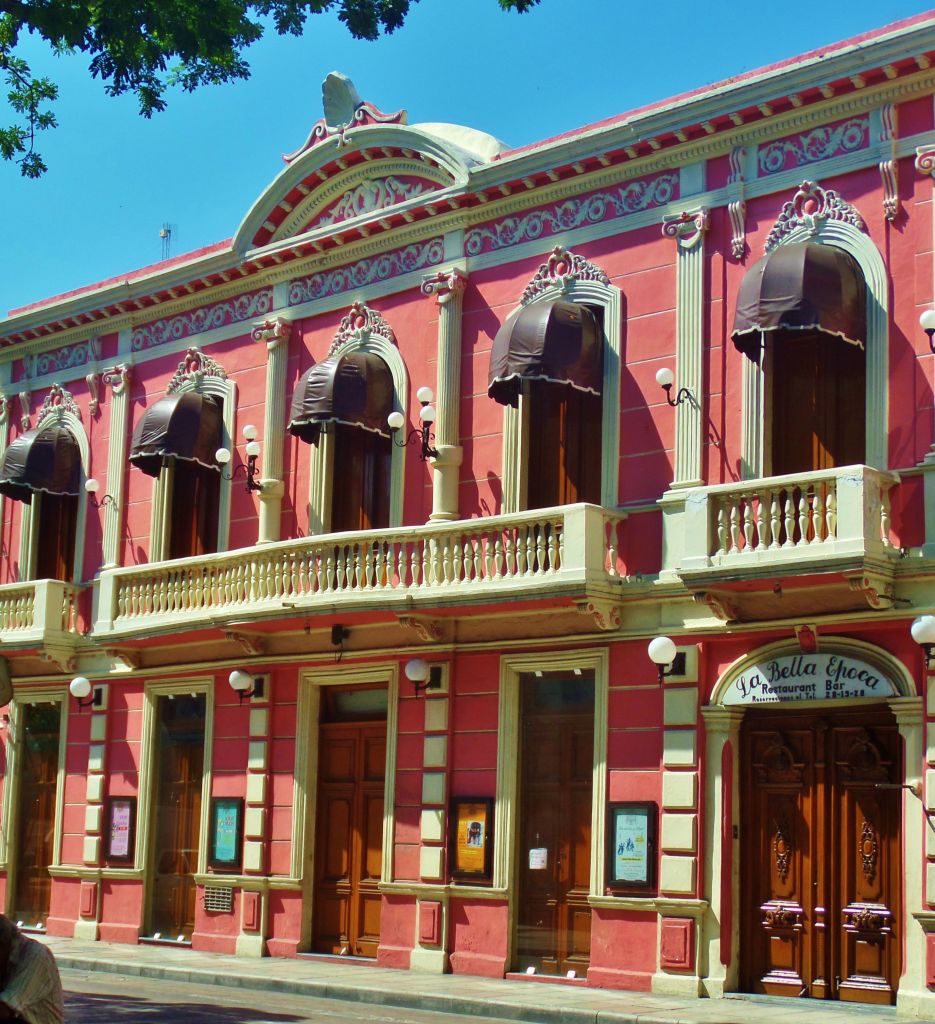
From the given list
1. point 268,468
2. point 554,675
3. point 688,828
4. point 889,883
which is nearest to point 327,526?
point 268,468

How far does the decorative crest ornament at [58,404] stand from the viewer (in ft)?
90.6

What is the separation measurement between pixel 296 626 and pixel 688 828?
20.5ft

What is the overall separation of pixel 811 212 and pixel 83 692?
1271 centimetres

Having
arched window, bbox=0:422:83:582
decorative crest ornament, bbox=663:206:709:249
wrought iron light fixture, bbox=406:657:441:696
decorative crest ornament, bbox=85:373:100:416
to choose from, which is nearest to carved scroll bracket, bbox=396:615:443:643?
wrought iron light fixture, bbox=406:657:441:696

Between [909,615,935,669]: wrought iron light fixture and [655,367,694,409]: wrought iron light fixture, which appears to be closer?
[909,615,935,669]: wrought iron light fixture

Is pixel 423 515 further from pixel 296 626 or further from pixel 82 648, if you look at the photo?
pixel 82 648

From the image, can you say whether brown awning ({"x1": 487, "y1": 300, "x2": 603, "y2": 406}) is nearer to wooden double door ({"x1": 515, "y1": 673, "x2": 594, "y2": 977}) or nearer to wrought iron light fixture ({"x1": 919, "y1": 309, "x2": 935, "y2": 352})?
wooden double door ({"x1": 515, "y1": 673, "x2": 594, "y2": 977})

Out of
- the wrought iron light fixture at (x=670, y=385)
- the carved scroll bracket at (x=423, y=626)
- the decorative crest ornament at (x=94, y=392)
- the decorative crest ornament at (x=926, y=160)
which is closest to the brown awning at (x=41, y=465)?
the decorative crest ornament at (x=94, y=392)

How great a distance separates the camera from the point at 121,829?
24.9 m

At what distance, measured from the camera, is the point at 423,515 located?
71.9ft

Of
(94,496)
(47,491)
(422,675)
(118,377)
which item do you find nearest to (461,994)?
(422,675)

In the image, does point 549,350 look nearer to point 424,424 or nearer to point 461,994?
point 424,424

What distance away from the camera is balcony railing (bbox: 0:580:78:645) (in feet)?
84.9

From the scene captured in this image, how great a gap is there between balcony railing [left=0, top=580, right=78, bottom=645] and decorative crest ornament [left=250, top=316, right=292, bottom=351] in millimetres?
5213
